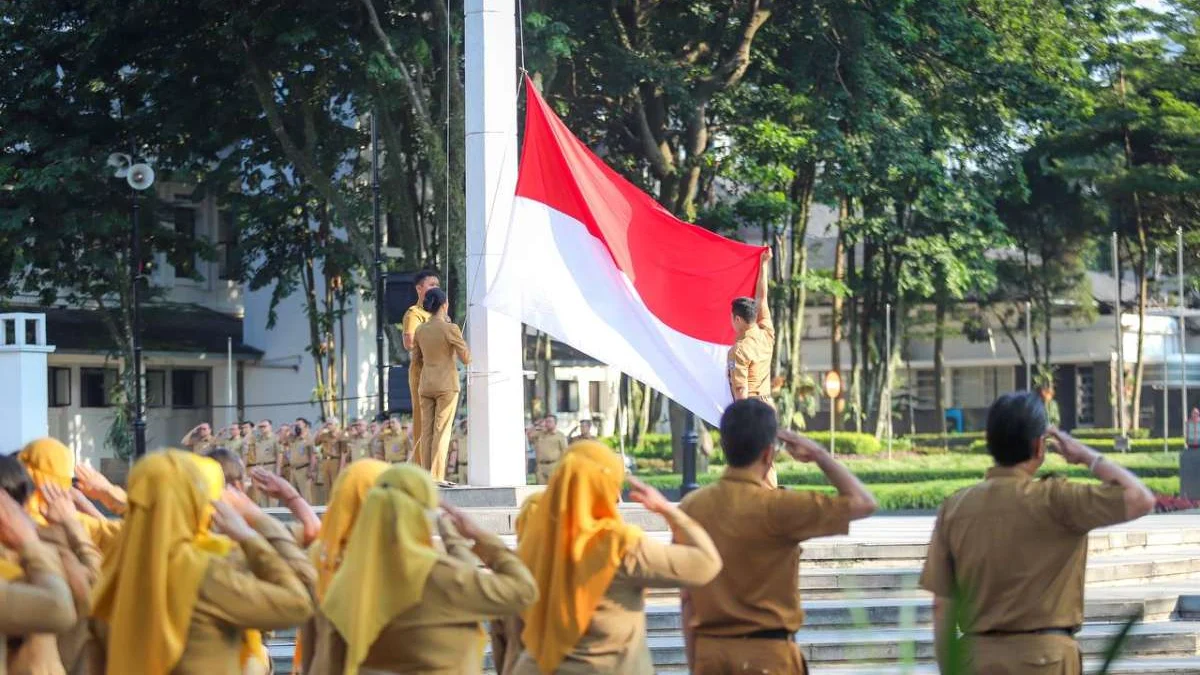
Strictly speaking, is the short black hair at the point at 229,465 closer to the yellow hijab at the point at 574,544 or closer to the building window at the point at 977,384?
the yellow hijab at the point at 574,544

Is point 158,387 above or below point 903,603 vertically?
above

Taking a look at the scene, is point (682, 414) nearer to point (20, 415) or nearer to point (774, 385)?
point (774, 385)

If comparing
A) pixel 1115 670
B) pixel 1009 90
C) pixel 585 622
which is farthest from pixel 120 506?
pixel 1009 90

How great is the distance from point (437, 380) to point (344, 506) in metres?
9.87

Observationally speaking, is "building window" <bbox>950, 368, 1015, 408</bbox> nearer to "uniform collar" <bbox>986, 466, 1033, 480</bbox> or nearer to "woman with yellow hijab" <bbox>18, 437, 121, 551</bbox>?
"woman with yellow hijab" <bbox>18, 437, 121, 551</bbox>

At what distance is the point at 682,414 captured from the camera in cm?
3578

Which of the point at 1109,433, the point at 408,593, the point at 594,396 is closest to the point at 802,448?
the point at 408,593

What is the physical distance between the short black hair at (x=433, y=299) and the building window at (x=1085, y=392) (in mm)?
55647

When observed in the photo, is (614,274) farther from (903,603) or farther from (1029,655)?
(1029,655)

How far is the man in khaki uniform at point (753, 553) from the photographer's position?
675 cm

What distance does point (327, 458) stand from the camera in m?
27.0

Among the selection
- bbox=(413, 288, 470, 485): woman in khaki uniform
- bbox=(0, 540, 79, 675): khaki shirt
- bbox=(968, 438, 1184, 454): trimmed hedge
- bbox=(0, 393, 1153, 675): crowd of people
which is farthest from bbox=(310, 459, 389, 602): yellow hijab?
bbox=(968, 438, 1184, 454): trimmed hedge

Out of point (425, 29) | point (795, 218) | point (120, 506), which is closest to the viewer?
point (120, 506)

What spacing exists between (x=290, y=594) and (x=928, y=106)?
1083 inches
